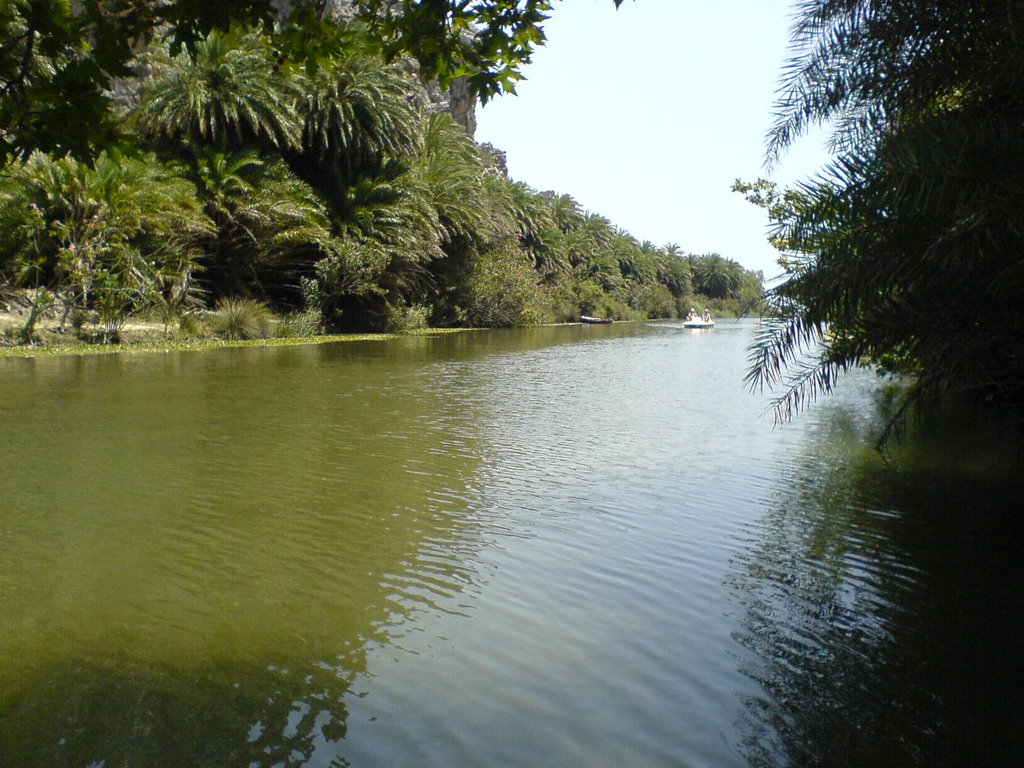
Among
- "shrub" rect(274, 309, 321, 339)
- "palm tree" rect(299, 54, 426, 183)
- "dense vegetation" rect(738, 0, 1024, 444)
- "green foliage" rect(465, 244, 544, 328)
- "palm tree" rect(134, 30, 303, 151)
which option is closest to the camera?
"dense vegetation" rect(738, 0, 1024, 444)

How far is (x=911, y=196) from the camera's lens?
4.79m

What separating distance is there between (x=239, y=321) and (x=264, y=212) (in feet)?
15.3

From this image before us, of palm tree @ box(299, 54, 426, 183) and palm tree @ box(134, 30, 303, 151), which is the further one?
palm tree @ box(299, 54, 426, 183)

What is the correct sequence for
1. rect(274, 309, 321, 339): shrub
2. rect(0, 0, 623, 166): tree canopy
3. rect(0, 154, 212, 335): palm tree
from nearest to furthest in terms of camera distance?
rect(0, 0, 623, 166): tree canopy → rect(0, 154, 212, 335): palm tree → rect(274, 309, 321, 339): shrub

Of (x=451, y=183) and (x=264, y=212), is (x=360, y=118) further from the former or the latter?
(x=451, y=183)

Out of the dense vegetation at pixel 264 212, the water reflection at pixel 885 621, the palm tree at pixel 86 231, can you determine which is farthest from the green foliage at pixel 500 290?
the water reflection at pixel 885 621

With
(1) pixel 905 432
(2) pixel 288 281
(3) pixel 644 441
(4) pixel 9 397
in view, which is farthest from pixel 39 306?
(1) pixel 905 432

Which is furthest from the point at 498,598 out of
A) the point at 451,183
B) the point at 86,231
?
the point at 451,183

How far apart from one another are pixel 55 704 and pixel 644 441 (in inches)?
315

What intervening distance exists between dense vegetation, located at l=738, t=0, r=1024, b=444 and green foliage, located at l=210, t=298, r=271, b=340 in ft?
79.1

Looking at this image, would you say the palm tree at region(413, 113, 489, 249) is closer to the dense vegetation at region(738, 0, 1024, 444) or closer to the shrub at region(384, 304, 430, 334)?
the shrub at region(384, 304, 430, 334)

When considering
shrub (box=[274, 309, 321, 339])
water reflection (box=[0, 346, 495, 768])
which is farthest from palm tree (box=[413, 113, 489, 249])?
water reflection (box=[0, 346, 495, 768])

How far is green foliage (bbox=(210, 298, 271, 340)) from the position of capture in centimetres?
2872

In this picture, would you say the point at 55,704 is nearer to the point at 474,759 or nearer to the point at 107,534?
the point at 474,759
